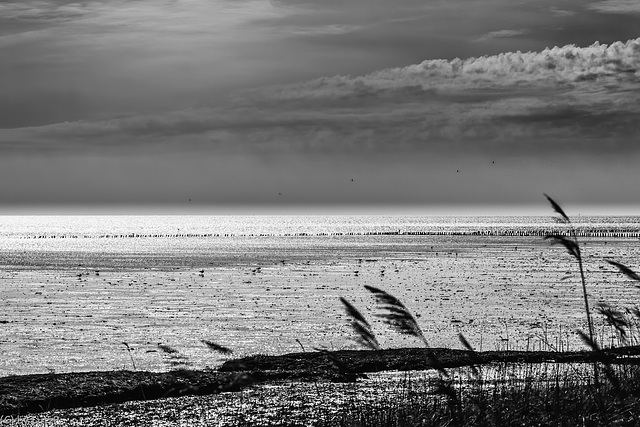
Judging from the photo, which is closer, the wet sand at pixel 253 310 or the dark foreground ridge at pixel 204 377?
the dark foreground ridge at pixel 204 377

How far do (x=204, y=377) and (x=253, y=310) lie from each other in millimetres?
24555

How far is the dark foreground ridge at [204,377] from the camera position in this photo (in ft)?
53.9

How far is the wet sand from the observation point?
28.4 metres

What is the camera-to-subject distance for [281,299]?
160ft

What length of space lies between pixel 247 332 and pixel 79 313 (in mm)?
11127

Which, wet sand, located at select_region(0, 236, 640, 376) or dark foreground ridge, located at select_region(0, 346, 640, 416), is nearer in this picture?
dark foreground ridge, located at select_region(0, 346, 640, 416)

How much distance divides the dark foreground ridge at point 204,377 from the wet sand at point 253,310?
6.97 ft

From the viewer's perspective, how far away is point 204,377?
57.7 ft

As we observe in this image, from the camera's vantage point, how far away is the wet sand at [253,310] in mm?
28375

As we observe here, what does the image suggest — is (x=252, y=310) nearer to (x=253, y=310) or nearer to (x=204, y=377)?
(x=253, y=310)

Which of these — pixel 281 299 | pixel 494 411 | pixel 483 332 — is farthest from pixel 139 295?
pixel 494 411

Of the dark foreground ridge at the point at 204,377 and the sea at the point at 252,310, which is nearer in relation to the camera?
the dark foreground ridge at the point at 204,377

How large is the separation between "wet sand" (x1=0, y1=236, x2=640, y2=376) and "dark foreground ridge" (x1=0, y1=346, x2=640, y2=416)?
2.13m

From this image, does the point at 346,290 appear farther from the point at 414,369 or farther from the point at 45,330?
the point at 414,369
